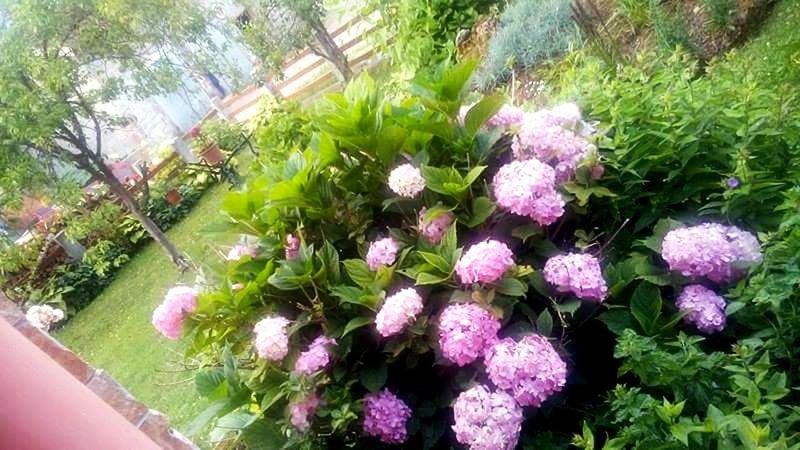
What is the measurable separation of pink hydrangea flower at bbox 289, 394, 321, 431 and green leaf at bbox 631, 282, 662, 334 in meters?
0.95

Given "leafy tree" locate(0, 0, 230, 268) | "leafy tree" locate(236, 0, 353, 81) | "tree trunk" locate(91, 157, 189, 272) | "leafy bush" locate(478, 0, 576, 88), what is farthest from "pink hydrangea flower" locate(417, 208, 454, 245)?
"leafy tree" locate(236, 0, 353, 81)

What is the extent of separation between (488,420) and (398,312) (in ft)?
1.18

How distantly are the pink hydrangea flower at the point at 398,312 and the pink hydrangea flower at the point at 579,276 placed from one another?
0.40 metres

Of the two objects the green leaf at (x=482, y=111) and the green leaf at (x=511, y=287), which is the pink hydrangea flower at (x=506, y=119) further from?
the green leaf at (x=511, y=287)

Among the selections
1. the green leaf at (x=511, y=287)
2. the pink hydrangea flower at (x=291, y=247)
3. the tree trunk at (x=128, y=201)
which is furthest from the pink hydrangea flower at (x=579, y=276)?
the tree trunk at (x=128, y=201)

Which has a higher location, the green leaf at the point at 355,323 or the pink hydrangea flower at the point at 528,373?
the green leaf at the point at 355,323

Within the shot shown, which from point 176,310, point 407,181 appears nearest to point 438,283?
point 407,181

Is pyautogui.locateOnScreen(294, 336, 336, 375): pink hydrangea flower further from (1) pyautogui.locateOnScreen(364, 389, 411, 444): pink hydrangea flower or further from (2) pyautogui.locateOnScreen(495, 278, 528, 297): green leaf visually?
(2) pyautogui.locateOnScreen(495, 278, 528, 297): green leaf

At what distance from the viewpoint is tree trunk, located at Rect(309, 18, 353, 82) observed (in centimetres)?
804

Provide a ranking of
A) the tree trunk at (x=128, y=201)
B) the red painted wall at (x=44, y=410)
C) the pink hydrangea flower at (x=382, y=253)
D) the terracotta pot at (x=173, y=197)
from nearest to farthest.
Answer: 1. the red painted wall at (x=44, y=410)
2. the pink hydrangea flower at (x=382, y=253)
3. the tree trunk at (x=128, y=201)
4. the terracotta pot at (x=173, y=197)

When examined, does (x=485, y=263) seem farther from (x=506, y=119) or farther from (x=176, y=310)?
(x=176, y=310)

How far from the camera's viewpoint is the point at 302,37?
8.12 m

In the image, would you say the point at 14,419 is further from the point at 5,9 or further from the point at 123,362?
the point at 5,9

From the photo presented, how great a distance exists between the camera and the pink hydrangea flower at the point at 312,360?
1.75 m
